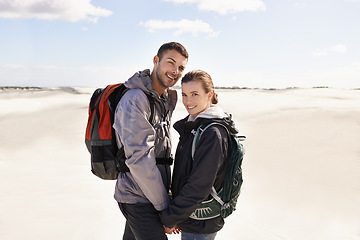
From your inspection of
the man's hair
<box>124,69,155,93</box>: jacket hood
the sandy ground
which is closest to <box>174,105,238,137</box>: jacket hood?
A: <box>124,69,155,93</box>: jacket hood

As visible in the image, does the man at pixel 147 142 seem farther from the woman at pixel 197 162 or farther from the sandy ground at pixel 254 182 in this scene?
the sandy ground at pixel 254 182

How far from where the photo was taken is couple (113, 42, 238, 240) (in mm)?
2072

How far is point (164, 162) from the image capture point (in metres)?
2.41

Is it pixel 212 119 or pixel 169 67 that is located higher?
pixel 169 67

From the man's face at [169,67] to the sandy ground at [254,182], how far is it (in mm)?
2452

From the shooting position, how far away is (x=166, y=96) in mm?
2709

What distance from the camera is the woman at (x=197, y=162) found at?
2.05 metres

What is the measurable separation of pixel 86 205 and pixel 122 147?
292 cm

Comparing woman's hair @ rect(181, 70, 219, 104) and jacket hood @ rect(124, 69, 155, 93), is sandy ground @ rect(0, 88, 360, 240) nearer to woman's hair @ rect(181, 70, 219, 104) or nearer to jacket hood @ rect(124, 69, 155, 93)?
jacket hood @ rect(124, 69, 155, 93)


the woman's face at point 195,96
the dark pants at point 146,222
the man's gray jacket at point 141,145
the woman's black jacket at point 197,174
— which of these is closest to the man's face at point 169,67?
the man's gray jacket at point 141,145

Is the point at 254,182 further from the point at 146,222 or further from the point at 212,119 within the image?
the point at 212,119

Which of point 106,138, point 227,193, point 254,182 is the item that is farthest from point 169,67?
point 254,182

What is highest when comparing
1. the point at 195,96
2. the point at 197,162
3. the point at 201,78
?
the point at 201,78

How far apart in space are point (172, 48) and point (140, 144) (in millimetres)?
792
